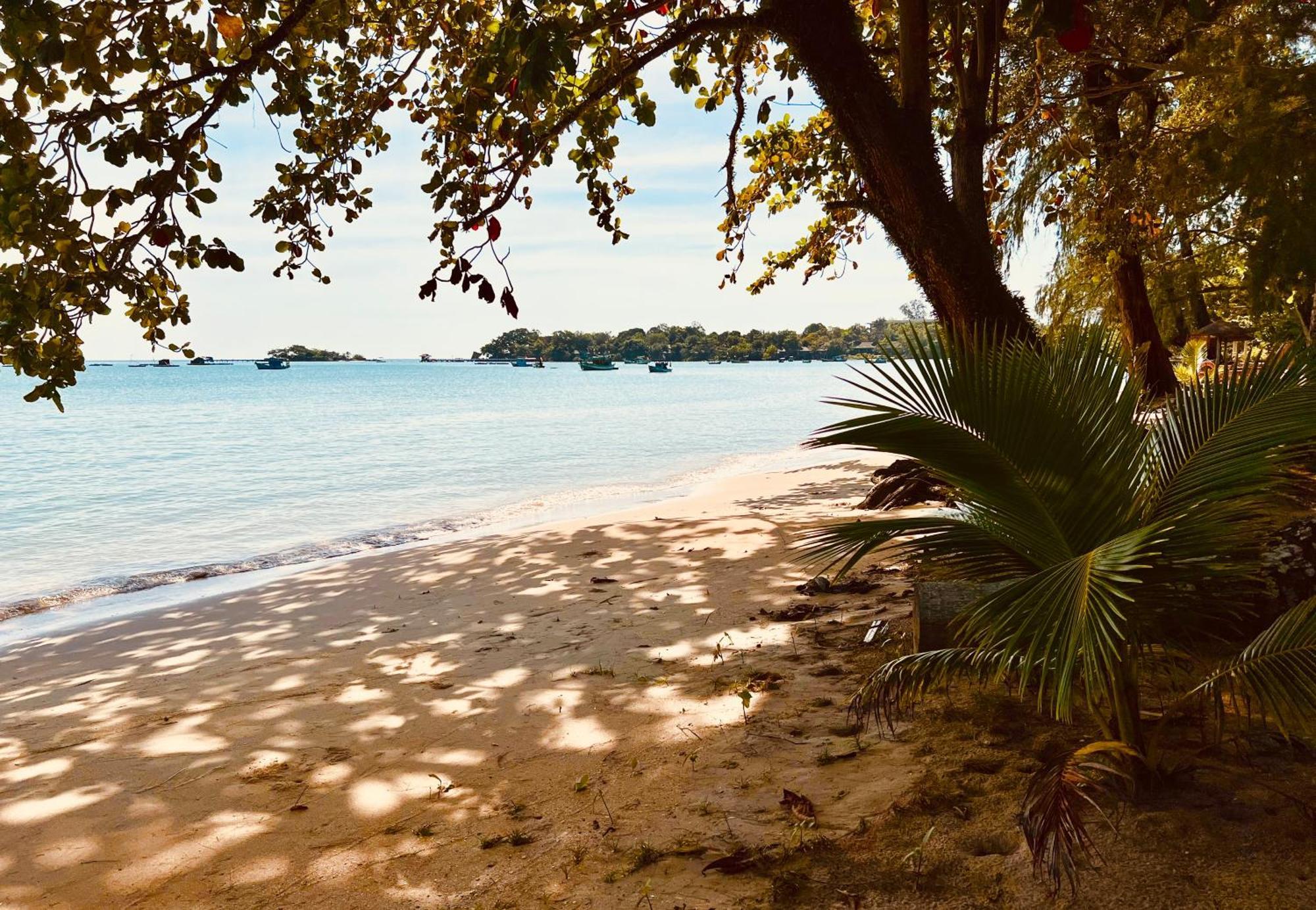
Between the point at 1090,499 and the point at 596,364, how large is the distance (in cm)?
11597

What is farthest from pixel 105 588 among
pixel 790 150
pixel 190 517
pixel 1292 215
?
pixel 1292 215

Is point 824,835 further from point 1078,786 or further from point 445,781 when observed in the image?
point 445,781

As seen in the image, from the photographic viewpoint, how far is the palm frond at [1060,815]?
1918 millimetres

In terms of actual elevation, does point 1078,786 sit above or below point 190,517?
above

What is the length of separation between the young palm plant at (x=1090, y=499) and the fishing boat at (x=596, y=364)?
11358cm

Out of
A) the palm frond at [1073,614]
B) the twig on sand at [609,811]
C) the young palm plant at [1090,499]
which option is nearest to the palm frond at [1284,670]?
the young palm plant at [1090,499]

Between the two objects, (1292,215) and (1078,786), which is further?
(1292,215)

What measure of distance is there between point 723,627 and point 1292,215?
6.40 meters

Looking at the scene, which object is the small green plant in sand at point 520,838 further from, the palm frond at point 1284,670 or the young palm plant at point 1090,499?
the palm frond at point 1284,670

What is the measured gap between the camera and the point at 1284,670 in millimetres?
2160

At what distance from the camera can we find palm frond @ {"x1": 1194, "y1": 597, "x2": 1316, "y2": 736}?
2094 millimetres

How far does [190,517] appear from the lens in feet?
47.1

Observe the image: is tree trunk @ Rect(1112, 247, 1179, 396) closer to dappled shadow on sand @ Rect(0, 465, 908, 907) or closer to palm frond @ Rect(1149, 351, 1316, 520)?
dappled shadow on sand @ Rect(0, 465, 908, 907)

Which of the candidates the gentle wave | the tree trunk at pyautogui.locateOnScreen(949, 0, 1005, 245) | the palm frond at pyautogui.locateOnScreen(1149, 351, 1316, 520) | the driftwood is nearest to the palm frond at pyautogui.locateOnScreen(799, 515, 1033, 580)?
the palm frond at pyautogui.locateOnScreen(1149, 351, 1316, 520)
